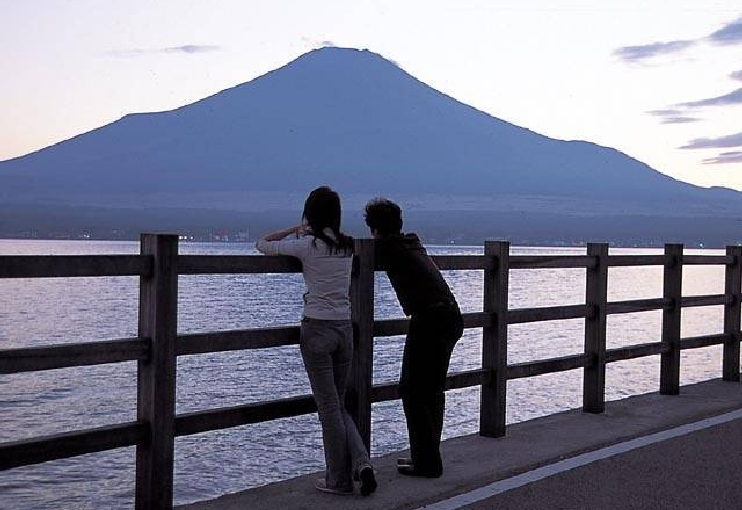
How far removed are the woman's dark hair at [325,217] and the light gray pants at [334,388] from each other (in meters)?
0.46

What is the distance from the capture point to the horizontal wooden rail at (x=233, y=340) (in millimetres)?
5941

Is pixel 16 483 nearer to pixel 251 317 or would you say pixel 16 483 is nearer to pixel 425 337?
pixel 425 337

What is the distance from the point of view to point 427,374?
6918 millimetres

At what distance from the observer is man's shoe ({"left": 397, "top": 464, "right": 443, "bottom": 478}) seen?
684cm

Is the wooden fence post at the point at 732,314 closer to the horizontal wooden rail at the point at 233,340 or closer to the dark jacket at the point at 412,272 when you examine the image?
the dark jacket at the point at 412,272

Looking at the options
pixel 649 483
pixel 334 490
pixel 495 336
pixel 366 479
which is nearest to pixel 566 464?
pixel 649 483

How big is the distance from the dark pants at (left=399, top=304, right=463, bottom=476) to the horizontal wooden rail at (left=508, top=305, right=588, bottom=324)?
1.53m

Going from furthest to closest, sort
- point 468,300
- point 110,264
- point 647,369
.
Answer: point 468,300
point 647,369
point 110,264

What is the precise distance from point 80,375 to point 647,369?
49.8 ft

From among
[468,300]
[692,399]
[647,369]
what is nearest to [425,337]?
[692,399]

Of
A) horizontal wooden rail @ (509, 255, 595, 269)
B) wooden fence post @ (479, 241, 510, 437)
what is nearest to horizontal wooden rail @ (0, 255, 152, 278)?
wooden fence post @ (479, 241, 510, 437)

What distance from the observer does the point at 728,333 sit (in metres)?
12.0

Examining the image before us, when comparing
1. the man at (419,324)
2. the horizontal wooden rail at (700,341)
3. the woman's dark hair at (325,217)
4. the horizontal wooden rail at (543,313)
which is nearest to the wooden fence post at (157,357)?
the woman's dark hair at (325,217)

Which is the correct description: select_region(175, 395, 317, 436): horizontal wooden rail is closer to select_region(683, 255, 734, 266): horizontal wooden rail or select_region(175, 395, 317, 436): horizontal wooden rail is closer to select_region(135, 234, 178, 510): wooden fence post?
select_region(135, 234, 178, 510): wooden fence post
